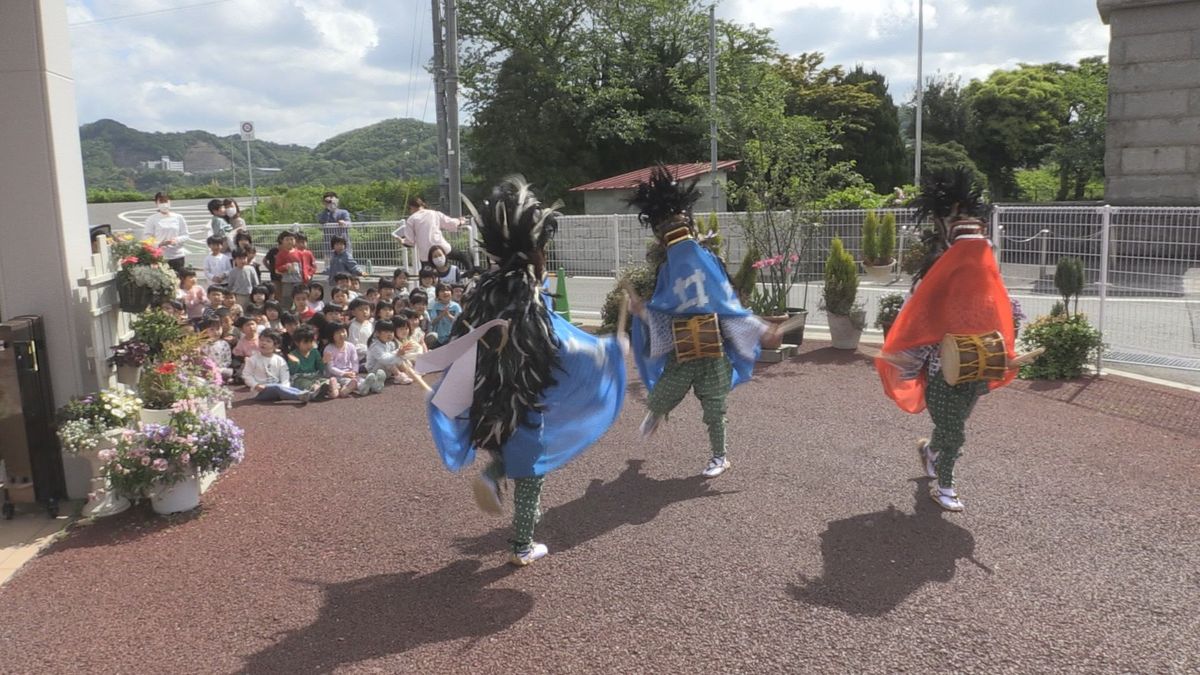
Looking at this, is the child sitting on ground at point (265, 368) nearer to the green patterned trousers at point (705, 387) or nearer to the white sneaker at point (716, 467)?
the green patterned trousers at point (705, 387)

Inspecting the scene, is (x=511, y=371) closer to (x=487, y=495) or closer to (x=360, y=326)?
(x=487, y=495)

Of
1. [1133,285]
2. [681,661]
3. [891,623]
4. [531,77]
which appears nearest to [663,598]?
[681,661]

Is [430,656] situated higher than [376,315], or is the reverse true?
[376,315]

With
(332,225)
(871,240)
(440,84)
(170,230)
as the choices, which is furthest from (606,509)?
(440,84)

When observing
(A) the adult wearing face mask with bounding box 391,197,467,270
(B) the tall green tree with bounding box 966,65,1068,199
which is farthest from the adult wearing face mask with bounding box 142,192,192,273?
(B) the tall green tree with bounding box 966,65,1068,199

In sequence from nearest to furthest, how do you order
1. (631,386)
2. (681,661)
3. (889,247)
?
(681,661)
(631,386)
(889,247)

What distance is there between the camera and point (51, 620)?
4070mm

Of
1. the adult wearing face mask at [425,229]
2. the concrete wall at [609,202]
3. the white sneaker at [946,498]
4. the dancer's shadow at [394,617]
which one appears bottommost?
the dancer's shadow at [394,617]

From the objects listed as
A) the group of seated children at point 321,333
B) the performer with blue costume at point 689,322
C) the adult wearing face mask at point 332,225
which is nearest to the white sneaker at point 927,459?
the performer with blue costume at point 689,322

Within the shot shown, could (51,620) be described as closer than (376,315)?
Yes

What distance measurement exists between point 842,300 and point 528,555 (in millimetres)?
6497

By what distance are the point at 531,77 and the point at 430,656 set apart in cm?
2921

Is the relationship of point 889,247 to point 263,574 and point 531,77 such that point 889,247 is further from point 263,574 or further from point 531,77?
point 531,77

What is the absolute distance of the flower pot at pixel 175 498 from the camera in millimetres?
5305
